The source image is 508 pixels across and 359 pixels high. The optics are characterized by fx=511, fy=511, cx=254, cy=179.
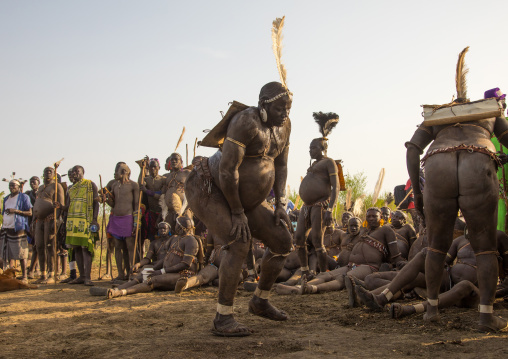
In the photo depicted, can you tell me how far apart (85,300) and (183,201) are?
339cm

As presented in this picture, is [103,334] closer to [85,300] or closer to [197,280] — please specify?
[85,300]

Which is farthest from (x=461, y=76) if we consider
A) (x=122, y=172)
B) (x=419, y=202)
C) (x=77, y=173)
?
(x=77, y=173)

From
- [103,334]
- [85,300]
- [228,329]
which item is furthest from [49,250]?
[228,329]

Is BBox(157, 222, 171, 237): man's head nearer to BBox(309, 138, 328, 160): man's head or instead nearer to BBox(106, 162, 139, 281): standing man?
BBox(106, 162, 139, 281): standing man

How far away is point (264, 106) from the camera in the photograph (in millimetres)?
4359

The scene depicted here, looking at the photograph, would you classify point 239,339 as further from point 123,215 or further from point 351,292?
point 123,215

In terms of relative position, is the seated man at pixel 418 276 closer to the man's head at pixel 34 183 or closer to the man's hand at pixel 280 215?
the man's hand at pixel 280 215

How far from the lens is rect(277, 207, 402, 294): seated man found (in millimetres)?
6770

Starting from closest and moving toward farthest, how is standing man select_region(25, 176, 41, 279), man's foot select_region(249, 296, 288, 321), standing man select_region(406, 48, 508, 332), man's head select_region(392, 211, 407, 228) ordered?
standing man select_region(406, 48, 508, 332), man's foot select_region(249, 296, 288, 321), man's head select_region(392, 211, 407, 228), standing man select_region(25, 176, 41, 279)

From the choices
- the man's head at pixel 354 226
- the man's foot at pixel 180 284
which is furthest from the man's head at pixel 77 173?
the man's head at pixel 354 226

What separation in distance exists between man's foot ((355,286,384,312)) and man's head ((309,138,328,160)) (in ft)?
12.2

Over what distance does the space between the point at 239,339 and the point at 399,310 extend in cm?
150

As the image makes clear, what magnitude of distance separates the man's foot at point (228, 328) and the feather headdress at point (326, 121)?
16.0 ft

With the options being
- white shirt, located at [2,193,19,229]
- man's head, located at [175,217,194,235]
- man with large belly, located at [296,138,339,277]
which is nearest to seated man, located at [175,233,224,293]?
man's head, located at [175,217,194,235]
